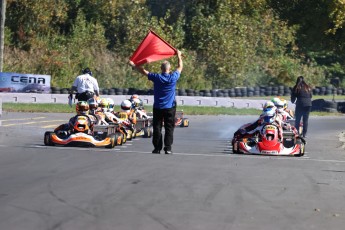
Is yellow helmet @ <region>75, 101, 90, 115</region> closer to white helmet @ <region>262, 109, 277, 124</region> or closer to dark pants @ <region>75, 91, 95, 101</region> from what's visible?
dark pants @ <region>75, 91, 95, 101</region>

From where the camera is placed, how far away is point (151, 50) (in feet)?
59.6

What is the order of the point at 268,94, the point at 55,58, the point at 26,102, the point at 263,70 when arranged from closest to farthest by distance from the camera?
the point at 26,102 → the point at 55,58 → the point at 268,94 → the point at 263,70

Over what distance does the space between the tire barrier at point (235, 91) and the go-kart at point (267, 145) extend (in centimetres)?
2078

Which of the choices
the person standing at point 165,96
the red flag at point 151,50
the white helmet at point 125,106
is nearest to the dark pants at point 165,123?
the person standing at point 165,96

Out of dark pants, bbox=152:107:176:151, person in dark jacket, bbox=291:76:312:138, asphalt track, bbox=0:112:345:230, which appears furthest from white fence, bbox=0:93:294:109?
dark pants, bbox=152:107:176:151

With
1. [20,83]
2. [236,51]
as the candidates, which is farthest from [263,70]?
[20,83]

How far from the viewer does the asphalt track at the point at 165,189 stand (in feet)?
30.1

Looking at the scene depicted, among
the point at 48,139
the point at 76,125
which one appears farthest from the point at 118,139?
the point at 48,139

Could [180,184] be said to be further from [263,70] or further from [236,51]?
[263,70]

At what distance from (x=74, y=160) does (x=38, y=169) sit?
65.4 inches

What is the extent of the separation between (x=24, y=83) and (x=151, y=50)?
69.3 feet

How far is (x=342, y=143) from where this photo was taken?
2231 centimetres

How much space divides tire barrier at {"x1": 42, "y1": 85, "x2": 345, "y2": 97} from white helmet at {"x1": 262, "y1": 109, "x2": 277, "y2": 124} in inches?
797

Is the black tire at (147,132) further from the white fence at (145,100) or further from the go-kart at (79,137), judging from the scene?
the white fence at (145,100)
